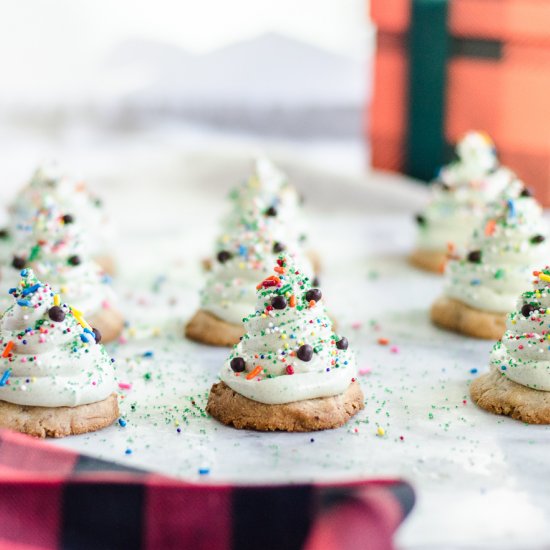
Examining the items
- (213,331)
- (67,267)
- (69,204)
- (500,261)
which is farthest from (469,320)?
(69,204)

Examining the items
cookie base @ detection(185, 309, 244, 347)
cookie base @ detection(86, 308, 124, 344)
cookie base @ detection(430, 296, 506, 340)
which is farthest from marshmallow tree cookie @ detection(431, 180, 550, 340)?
cookie base @ detection(86, 308, 124, 344)

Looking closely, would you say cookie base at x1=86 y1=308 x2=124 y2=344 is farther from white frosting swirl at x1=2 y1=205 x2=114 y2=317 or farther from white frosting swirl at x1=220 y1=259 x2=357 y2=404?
white frosting swirl at x1=220 y1=259 x2=357 y2=404

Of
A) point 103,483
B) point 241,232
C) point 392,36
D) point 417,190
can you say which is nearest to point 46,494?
point 103,483

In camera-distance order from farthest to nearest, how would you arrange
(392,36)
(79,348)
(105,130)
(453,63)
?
(105,130) < (392,36) < (453,63) < (79,348)

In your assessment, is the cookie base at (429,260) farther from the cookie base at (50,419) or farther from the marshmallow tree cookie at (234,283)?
the cookie base at (50,419)

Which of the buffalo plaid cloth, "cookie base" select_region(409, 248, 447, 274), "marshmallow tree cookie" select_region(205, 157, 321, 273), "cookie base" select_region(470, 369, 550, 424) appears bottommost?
"cookie base" select_region(409, 248, 447, 274)

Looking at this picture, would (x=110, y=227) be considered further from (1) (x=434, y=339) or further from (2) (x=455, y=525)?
(2) (x=455, y=525)
